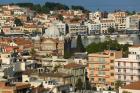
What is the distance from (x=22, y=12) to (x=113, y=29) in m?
14.8

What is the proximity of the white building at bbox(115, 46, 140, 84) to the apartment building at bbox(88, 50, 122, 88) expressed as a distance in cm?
120

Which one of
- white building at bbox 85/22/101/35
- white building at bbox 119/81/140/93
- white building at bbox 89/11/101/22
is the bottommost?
white building at bbox 85/22/101/35

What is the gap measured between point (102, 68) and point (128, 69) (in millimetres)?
2431

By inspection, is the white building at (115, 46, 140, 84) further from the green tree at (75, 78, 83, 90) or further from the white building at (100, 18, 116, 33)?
the white building at (100, 18, 116, 33)

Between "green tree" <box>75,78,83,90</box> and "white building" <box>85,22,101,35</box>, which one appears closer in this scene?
"green tree" <box>75,78,83,90</box>

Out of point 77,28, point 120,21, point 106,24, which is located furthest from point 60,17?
point 77,28

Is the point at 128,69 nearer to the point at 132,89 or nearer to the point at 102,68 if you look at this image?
the point at 102,68

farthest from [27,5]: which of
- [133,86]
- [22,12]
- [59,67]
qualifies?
[133,86]

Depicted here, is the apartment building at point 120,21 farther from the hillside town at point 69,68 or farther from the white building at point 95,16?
the hillside town at point 69,68

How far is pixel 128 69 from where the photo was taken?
20.2m

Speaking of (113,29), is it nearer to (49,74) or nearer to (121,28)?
(121,28)

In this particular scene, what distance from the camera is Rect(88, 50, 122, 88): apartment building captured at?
22.2m

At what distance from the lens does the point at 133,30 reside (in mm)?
64312

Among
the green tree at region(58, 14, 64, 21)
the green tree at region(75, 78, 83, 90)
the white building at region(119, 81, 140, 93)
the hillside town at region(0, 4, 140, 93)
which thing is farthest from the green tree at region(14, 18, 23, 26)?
the white building at region(119, 81, 140, 93)
